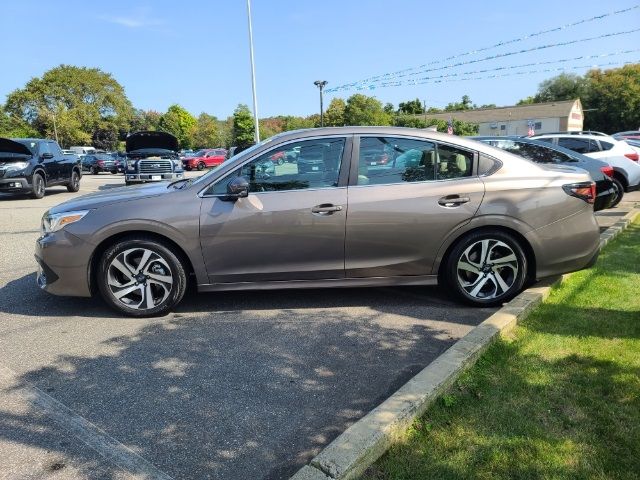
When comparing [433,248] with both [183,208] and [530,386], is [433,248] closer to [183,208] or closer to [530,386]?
[530,386]

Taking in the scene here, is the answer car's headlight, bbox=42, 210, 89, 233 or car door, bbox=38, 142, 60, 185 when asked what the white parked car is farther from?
car door, bbox=38, 142, 60, 185

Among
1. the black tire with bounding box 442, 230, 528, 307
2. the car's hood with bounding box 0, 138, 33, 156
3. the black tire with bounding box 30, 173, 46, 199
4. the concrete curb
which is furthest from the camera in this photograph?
the black tire with bounding box 30, 173, 46, 199

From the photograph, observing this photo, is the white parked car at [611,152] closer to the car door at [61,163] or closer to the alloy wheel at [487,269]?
the alloy wheel at [487,269]

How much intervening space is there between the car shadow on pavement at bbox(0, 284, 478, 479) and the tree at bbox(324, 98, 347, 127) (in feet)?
197

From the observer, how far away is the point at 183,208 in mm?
4371

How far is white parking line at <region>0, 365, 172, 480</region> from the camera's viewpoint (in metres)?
2.46

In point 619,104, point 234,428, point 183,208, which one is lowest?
point 234,428

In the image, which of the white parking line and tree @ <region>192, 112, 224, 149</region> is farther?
tree @ <region>192, 112, 224, 149</region>

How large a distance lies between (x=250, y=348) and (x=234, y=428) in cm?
109

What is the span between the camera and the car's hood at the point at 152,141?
57.5 ft

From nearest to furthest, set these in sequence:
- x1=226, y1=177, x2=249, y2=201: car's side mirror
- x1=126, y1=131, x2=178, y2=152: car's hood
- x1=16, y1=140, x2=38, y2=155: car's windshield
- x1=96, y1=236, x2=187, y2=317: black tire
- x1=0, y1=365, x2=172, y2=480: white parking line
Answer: x1=0, y1=365, x2=172, y2=480: white parking line → x1=226, y1=177, x2=249, y2=201: car's side mirror → x1=96, y1=236, x2=187, y2=317: black tire → x1=16, y1=140, x2=38, y2=155: car's windshield → x1=126, y1=131, x2=178, y2=152: car's hood

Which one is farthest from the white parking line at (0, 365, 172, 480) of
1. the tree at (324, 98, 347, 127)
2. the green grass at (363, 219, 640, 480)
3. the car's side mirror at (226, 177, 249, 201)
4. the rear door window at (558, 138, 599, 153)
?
the tree at (324, 98, 347, 127)

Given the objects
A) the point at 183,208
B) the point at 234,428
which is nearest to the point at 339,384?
the point at 234,428

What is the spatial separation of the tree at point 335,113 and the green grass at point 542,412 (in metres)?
60.4
